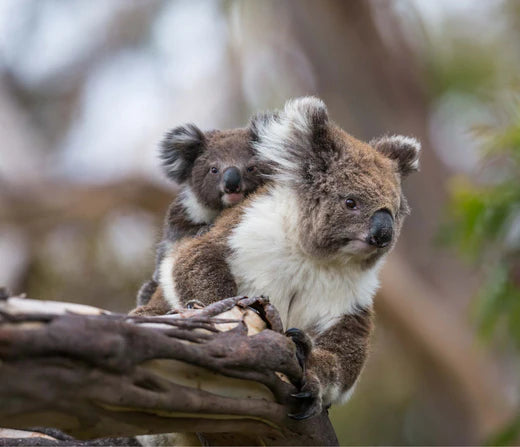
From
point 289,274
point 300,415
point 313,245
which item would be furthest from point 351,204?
point 300,415

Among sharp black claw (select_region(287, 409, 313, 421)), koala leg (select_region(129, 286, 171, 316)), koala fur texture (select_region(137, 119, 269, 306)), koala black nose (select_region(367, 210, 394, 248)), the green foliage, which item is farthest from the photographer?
the green foliage

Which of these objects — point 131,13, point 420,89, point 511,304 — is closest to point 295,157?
point 511,304

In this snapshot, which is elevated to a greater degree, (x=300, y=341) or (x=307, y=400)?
(x=300, y=341)

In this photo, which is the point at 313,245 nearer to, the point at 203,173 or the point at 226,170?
the point at 226,170

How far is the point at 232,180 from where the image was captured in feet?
12.9

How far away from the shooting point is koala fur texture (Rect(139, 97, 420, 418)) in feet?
10.8

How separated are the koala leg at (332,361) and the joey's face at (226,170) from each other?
0.86m

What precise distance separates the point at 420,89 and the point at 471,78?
3162 mm

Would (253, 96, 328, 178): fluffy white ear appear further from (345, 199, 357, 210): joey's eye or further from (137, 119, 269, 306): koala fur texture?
(345, 199, 357, 210): joey's eye

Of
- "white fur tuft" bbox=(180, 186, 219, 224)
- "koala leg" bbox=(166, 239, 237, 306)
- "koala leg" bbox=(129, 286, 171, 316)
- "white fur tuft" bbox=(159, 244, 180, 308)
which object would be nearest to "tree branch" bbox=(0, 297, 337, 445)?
"koala leg" bbox=(166, 239, 237, 306)

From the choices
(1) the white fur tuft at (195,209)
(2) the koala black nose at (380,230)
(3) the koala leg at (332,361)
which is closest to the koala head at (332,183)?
(2) the koala black nose at (380,230)

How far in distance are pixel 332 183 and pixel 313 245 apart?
309mm

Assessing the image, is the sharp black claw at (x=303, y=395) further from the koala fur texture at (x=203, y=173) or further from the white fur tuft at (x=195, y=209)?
the white fur tuft at (x=195, y=209)

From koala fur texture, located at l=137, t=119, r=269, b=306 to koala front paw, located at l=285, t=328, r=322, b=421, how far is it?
1.10 m
